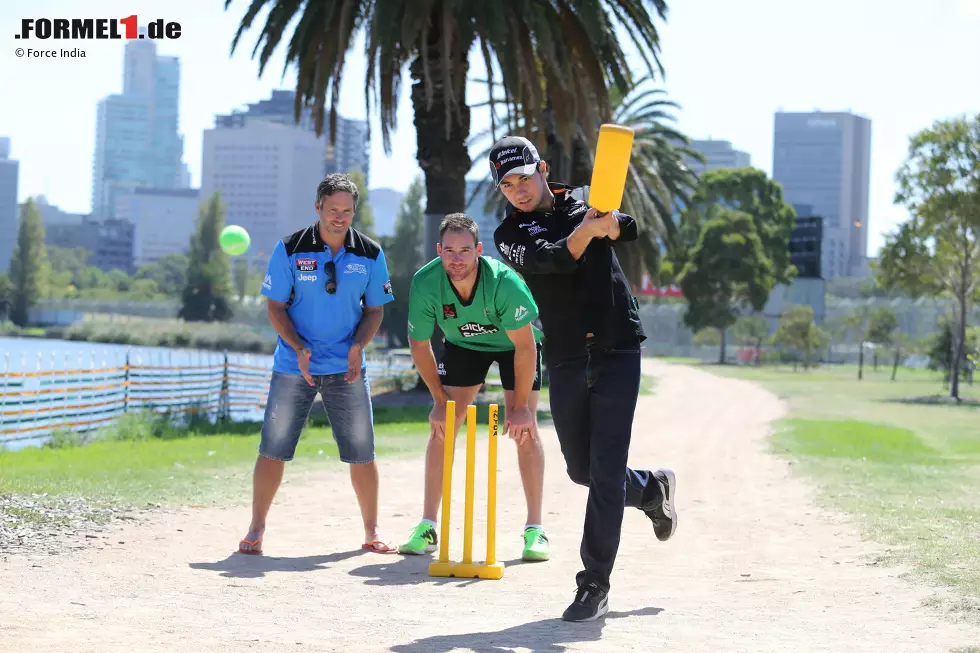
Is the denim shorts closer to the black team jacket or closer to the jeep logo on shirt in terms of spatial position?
the jeep logo on shirt

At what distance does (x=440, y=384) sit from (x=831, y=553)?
261cm

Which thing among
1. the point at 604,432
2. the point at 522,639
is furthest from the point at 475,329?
the point at 522,639

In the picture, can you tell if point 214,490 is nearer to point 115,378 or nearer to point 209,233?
point 115,378

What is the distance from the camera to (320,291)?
675 centimetres

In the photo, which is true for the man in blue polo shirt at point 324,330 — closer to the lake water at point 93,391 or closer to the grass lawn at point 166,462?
the grass lawn at point 166,462

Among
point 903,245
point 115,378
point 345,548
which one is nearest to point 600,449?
point 345,548

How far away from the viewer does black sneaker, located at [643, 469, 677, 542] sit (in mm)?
6148

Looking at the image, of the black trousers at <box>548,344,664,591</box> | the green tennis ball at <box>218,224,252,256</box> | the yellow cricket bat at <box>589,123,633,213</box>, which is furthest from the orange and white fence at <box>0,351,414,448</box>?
the green tennis ball at <box>218,224,252,256</box>

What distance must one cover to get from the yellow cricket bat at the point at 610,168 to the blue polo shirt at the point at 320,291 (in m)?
2.09

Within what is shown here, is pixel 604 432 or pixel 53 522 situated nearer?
pixel 604 432

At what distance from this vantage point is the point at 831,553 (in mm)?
7316

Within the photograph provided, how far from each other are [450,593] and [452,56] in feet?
52.8

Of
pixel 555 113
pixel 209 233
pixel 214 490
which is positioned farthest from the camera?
pixel 209 233

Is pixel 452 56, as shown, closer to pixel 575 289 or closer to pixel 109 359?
pixel 109 359
